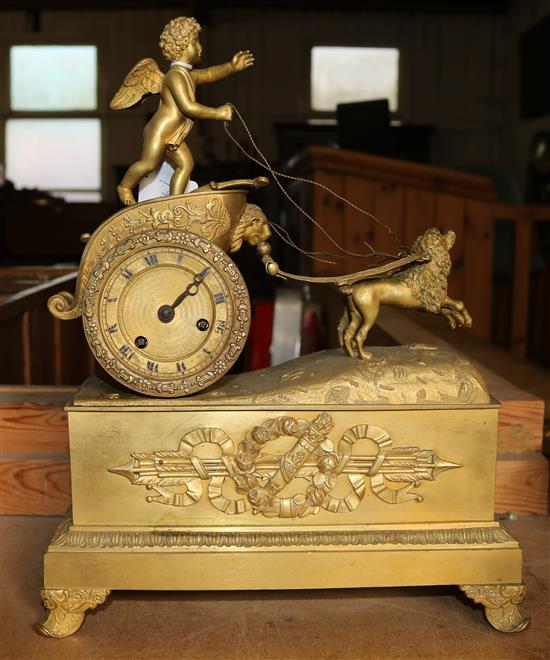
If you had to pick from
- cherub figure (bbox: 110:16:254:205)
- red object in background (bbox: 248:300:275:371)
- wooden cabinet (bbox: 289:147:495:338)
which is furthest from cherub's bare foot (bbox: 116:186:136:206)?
wooden cabinet (bbox: 289:147:495:338)

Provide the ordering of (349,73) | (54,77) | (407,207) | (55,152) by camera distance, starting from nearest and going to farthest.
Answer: (407,207), (349,73), (54,77), (55,152)

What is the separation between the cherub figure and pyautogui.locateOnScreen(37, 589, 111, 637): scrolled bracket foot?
51 centimetres

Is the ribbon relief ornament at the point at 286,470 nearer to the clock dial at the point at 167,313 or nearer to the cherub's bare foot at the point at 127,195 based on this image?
the clock dial at the point at 167,313

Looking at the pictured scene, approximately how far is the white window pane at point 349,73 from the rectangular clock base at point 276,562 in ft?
27.0

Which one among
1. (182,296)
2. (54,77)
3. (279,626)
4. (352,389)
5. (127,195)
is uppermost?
(54,77)

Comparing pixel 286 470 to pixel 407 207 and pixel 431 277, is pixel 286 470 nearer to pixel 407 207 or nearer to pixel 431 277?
pixel 431 277

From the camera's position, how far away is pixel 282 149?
333 inches

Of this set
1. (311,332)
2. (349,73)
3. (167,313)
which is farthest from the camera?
(349,73)

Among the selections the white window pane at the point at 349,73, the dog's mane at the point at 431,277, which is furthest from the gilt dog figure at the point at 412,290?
the white window pane at the point at 349,73

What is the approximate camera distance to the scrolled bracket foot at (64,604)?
1089 millimetres

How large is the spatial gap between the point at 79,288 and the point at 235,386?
0.79 ft

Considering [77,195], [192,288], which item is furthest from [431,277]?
[77,195]

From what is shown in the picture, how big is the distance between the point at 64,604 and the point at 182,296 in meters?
0.42

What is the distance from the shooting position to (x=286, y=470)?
1.10 metres
